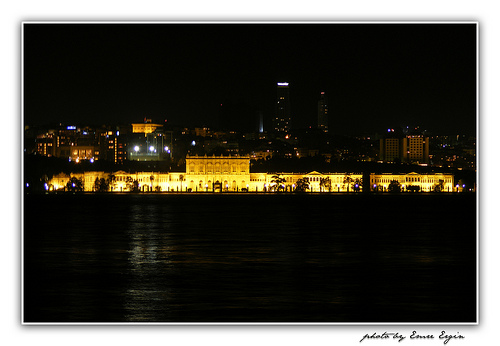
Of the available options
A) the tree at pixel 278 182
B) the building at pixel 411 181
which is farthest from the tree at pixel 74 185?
the building at pixel 411 181

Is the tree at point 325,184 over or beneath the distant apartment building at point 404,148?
beneath

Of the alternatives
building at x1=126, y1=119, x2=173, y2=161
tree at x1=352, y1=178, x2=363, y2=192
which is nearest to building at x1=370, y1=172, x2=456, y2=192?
tree at x1=352, y1=178, x2=363, y2=192

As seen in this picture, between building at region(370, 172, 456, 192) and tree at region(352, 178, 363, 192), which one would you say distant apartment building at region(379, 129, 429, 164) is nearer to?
building at region(370, 172, 456, 192)

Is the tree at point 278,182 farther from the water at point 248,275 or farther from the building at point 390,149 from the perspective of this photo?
the water at point 248,275

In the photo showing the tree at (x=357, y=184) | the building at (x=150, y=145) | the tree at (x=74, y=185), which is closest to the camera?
the tree at (x=74, y=185)

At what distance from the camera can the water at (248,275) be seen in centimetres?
1041

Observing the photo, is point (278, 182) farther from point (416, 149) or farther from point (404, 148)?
point (404, 148)

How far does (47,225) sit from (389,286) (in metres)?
18.7

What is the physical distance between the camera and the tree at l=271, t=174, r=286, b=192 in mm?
81988

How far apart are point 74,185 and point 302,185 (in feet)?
71.0

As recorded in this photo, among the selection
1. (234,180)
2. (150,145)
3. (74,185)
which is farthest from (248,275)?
(150,145)

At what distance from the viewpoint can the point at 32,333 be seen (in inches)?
→ 304

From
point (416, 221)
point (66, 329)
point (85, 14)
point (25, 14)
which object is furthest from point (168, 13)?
point (416, 221)

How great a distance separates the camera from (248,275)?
548 inches
